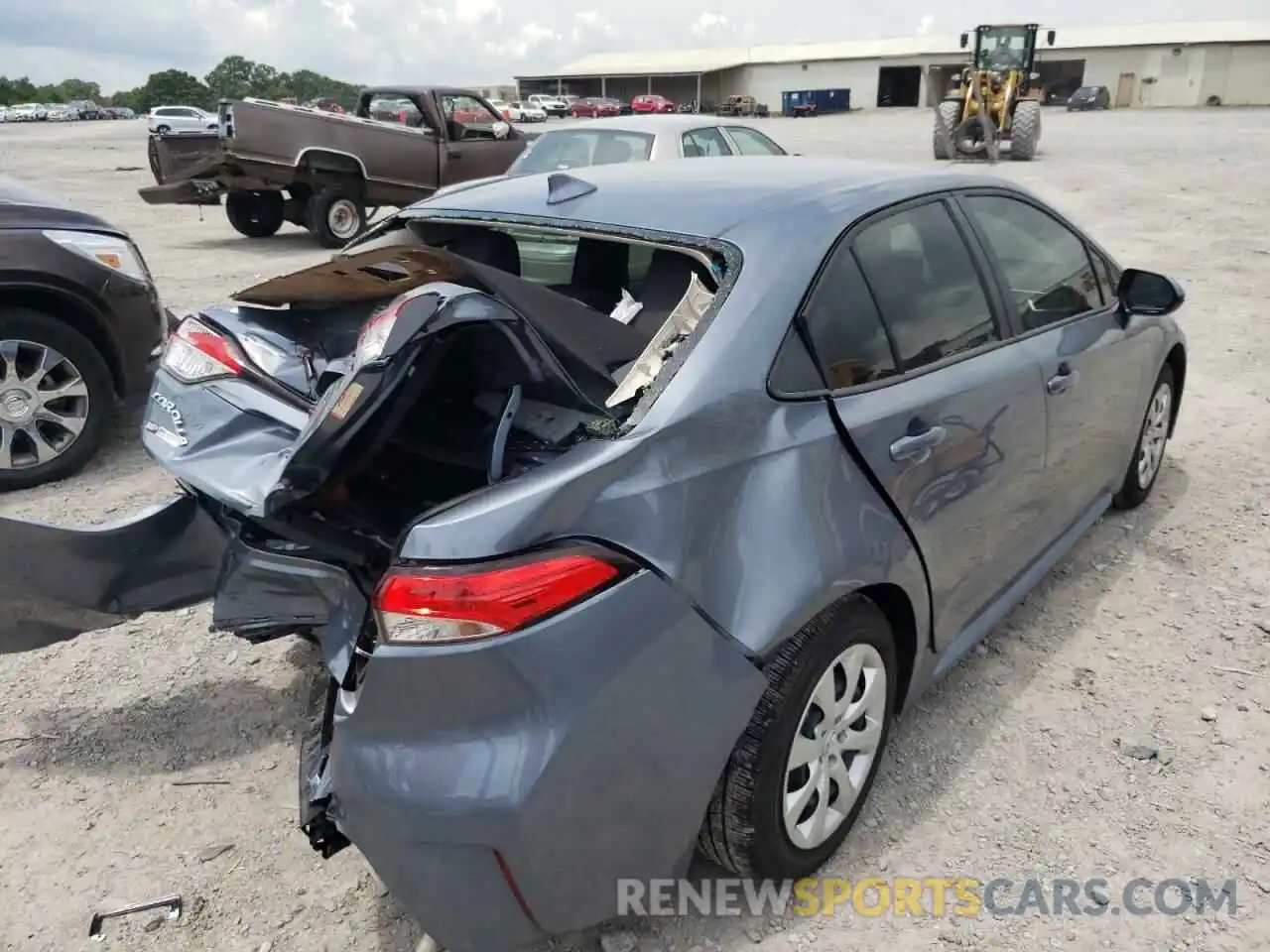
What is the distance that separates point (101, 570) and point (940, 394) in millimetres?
2392

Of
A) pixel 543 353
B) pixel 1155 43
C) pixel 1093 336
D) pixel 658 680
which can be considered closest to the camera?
pixel 658 680

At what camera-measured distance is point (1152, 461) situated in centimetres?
436

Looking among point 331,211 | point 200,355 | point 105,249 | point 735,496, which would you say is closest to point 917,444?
point 735,496

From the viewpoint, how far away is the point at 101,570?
9.16 ft

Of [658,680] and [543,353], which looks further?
[543,353]

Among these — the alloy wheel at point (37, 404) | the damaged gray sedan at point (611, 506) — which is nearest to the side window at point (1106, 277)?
the damaged gray sedan at point (611, 506)

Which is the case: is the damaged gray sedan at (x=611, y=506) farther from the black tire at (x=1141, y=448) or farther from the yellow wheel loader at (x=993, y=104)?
the yellow wheel loader at (x=993, y=104)

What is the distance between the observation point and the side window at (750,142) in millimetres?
9500

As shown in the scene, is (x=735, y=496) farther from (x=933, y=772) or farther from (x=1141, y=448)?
(x=1141, y=448)

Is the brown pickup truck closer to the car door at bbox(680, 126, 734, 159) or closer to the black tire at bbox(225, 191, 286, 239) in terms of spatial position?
the black tire at bbox(225, 191, 286, 239)

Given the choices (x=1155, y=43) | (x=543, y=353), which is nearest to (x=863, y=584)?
(x=543, y=353)

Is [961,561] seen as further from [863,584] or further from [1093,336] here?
[1093,336]

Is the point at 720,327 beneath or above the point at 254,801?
above

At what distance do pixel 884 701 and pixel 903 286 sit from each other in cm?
110
